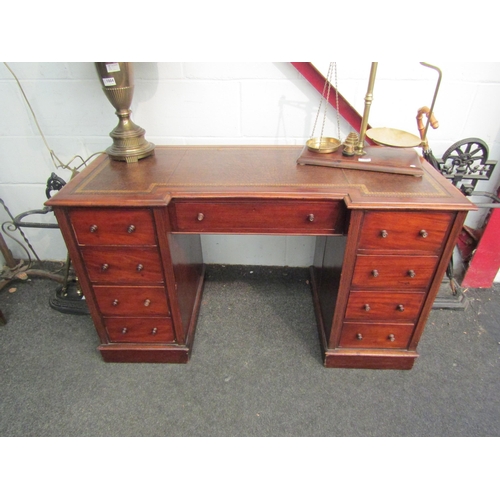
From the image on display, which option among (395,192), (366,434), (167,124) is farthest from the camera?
(167,124)

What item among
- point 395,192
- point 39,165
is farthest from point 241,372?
point 39,165

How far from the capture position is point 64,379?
150 cm

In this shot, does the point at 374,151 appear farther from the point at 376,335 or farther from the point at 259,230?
the point at 376,335

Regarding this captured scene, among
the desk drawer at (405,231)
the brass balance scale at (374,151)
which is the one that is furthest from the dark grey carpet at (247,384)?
the brass balance scale at (374,151)

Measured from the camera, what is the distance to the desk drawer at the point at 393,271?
1245 millimetres

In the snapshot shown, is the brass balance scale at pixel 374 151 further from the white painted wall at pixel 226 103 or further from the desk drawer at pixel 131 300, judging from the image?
the desk drawer at pixel 131 300

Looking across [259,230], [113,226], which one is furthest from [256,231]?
[113,226]

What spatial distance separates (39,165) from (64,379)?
3.87 feet

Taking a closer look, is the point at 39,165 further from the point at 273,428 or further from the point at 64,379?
the point at 273,428

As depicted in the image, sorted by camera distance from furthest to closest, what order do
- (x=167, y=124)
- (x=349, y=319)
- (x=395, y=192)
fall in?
(x=167, y=124), (x=349, y=319), (x=395, y=192)

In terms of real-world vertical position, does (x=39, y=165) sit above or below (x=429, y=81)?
below

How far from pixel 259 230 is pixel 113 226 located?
1.76 feet

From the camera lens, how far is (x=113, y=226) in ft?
3.98

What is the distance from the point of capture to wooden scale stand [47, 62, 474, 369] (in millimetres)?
1165
